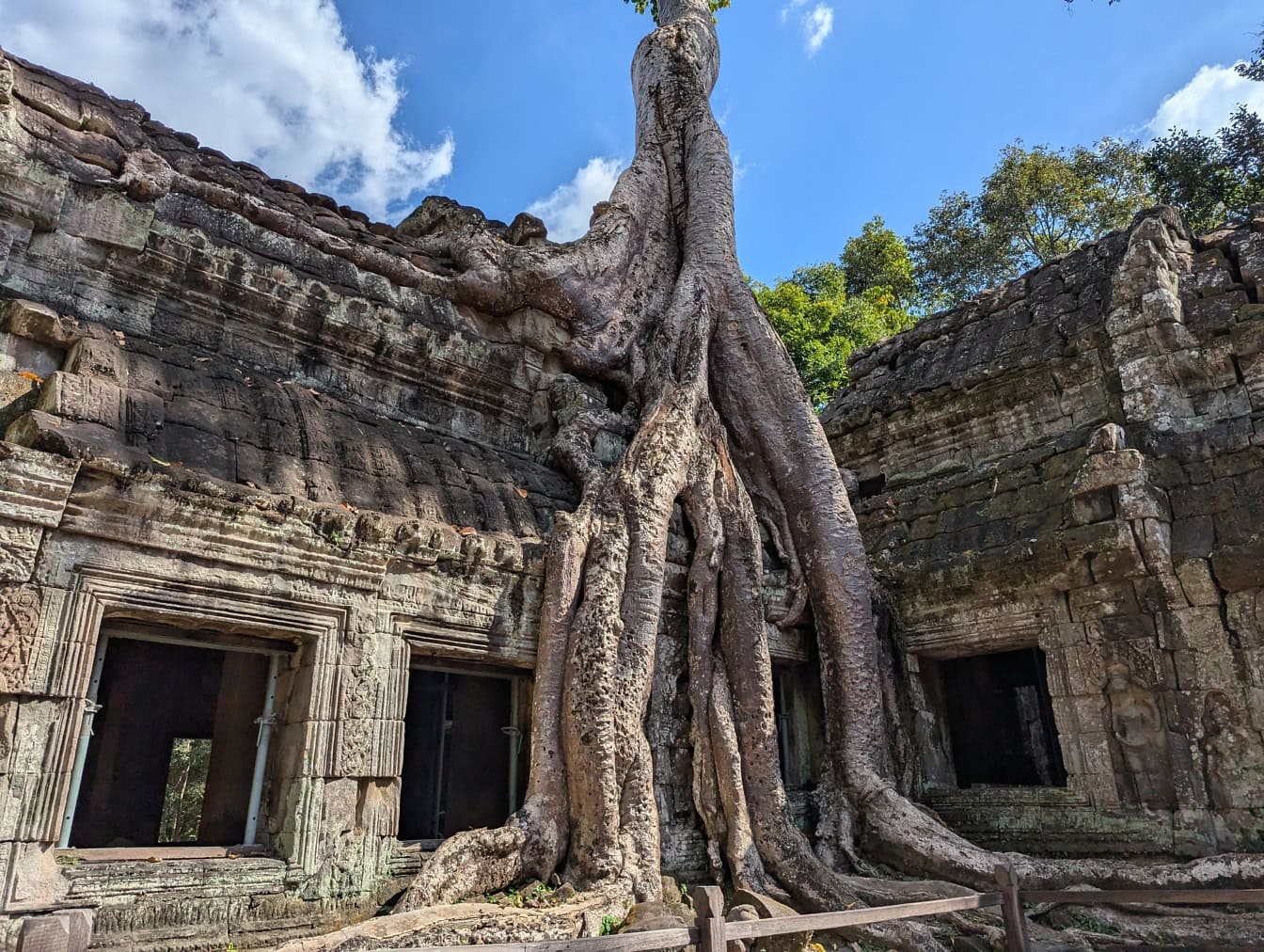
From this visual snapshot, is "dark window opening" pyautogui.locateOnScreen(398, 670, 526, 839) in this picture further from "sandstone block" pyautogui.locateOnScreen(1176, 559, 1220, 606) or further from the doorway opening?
"sandstone block" pyautogui.locateOnScreen(1176, 559, 1220, 606)

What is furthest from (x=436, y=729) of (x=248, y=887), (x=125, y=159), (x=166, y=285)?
(x=125, y=159)

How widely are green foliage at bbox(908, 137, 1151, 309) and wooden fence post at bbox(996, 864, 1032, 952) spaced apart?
15217 millimetres

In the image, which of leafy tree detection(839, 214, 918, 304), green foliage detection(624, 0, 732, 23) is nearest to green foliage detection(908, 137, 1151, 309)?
leafy tree detection(839, 214, 918, 304)

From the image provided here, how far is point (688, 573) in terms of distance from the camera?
5.50m

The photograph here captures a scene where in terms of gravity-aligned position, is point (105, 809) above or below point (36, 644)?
below

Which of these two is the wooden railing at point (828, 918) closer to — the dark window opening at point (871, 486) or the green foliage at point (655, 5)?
the dark window opening at point (871, 486)

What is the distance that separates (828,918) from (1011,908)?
3.88 ft

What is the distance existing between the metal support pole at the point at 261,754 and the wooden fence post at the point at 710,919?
2124 millimetres

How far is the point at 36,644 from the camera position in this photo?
3238 mm

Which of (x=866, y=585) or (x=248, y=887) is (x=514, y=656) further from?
(x=866, y=585)

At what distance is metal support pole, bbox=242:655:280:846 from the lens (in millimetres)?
3947

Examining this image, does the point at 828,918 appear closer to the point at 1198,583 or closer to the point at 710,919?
the point at 710,919

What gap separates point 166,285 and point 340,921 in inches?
131

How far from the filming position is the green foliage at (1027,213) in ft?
53.7
